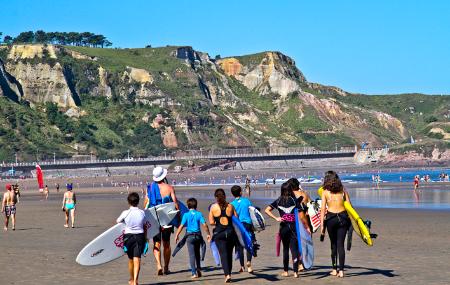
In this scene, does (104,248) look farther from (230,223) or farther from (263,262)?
(263,262)

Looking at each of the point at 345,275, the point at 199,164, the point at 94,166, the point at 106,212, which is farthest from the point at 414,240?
the point at 199,164

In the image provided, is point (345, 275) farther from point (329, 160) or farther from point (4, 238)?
point (329, 160)

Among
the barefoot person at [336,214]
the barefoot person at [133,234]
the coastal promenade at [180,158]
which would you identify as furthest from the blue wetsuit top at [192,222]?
the coastal promenade at [180,158]

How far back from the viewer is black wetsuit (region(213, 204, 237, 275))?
16469mm

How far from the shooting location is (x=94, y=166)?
15938 centimetres

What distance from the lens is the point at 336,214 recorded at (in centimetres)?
1670

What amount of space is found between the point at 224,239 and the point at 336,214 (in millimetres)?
2026

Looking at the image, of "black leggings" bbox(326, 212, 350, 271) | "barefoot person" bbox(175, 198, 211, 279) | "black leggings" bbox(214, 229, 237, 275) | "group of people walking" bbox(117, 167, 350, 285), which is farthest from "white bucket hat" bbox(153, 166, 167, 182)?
"black leggings" bbox(326, 212, 350, 271)

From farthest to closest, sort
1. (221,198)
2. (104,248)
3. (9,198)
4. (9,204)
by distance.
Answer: (9,198)
(9,204)
(221,198)
(104,248)

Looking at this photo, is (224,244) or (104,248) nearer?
(104,248)

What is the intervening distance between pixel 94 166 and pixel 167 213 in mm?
143758

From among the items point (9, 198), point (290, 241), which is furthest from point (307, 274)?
point (9, 198)

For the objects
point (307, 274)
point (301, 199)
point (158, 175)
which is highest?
point (158, 175)

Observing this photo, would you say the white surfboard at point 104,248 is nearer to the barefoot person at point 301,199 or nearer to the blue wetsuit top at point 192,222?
the blue wetsuit top at point 192,222
